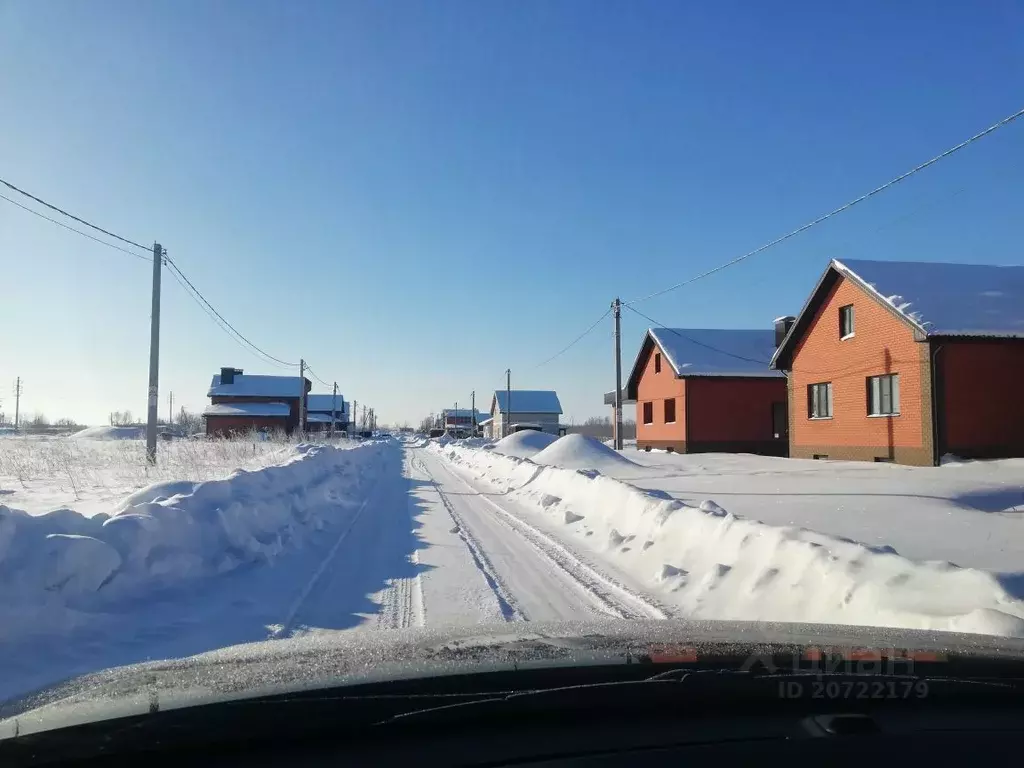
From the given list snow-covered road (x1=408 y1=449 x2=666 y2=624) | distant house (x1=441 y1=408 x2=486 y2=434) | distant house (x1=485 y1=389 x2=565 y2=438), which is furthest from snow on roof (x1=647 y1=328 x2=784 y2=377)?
distant house (x1=441 y1=408 x2=486 y2=434)

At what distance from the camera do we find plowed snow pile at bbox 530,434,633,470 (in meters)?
25.3

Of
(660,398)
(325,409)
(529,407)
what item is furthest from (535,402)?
(660,398)

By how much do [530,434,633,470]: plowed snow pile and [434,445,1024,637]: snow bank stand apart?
13746mm

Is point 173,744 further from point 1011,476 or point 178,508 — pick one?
point 1011,476

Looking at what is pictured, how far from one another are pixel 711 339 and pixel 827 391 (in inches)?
482

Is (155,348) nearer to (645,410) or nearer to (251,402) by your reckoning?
(645,410)

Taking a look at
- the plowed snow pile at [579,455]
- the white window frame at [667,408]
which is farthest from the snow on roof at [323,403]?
the plowed snow pile at [579,455]

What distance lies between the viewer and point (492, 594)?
706 cm

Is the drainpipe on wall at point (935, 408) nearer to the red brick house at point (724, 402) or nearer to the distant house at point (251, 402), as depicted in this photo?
the red brick house at point (724, 402)

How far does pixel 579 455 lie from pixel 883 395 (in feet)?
34.1

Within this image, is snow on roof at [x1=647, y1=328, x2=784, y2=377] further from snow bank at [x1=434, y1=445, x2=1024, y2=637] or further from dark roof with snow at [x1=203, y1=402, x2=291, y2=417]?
dark roof with snow at [x1=203, y1=402, x2=291, y2=417]

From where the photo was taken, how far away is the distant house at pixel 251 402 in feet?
220

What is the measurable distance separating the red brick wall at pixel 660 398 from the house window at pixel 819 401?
25.0 feet

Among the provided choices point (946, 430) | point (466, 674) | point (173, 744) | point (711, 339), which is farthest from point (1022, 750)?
point (711, 339)
